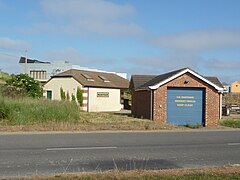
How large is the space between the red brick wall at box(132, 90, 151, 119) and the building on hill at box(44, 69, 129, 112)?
9.03 m

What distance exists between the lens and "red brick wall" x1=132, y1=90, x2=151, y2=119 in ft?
94.3

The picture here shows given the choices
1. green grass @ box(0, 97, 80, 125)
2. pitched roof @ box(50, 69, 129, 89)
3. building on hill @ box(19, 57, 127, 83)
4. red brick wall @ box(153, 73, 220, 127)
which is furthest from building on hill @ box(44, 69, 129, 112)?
building on hill @ box(19, 57, 127, 83)

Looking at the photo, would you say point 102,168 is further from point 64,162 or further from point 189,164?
point 189,164

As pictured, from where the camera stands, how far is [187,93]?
27703mm

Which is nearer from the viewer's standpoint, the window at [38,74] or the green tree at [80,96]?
the green tree at [80,96]

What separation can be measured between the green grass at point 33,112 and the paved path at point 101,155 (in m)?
7.20

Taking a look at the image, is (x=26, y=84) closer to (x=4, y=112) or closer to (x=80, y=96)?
(x=80, y=96)

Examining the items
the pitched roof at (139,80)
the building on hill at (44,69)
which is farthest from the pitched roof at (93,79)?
the building on hill at (44,69)

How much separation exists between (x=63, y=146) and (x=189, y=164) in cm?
509

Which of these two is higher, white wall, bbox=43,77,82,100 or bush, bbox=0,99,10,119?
white wall, bbox=43,77,82,100

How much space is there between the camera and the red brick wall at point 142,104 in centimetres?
2873

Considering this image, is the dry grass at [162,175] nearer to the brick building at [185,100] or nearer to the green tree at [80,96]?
the brick building at [185,100]

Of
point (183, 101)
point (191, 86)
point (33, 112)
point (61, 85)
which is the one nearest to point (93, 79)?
point (61, 85)

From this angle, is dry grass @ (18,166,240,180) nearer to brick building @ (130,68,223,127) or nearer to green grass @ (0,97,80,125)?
green grass @ (0,97,80,125)
